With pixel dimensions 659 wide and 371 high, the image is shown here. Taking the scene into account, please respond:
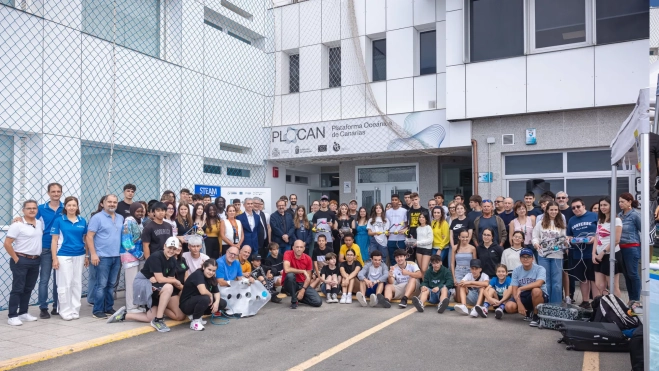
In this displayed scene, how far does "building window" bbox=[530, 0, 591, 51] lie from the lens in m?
11.2

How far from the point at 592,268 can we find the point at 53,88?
994 cm

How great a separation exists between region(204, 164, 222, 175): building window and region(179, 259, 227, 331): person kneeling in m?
6.59

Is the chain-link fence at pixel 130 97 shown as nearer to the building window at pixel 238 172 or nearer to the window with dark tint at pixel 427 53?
the building window at pixel 238 172

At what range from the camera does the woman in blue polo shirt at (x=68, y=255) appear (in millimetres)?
7215

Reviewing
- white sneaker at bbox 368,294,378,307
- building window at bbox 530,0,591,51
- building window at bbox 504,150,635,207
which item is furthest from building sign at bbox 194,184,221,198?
building window at bbox 530,0,591,51

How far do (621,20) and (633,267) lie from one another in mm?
6013

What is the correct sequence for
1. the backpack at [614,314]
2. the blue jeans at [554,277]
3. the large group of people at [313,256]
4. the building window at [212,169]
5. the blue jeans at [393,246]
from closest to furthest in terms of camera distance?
the backpack at [614,314]
the large group of people at [313,256]
the blue jeans at [554,277]
the blue jeans at [393,246]
the building window at [212,169]

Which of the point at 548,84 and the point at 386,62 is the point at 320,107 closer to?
the point at 386,62

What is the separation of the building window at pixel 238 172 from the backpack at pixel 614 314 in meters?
10.2

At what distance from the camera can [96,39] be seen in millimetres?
10453

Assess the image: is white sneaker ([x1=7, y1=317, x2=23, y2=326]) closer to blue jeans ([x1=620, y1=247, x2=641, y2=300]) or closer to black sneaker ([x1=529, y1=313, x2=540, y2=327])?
black sneaker ([x1=529, y1=313, x2=540, y2=327])

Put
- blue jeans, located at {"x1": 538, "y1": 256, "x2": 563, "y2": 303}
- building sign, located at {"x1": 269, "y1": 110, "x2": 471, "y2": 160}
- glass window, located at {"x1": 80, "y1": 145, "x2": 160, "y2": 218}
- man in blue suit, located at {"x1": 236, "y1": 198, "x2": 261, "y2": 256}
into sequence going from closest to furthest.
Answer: blue jeans, located at {"x1": 538, "y1": 256, "x2": 563, "y2": 303} → man in blue suit, located at {"x1": 236, "y1": 198, "x2": 261, "y2": 256} → glass window, located at {"x1": 80, "y1": 145, "x2": 160, "y2": 218} → building sign, located at {"x1": 269, "y1": 110, "x2": 471, "y2": 160}

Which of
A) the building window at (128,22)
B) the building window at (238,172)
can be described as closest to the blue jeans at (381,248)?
the building window at (238,172)

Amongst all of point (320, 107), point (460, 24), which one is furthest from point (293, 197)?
point (460, 24)
